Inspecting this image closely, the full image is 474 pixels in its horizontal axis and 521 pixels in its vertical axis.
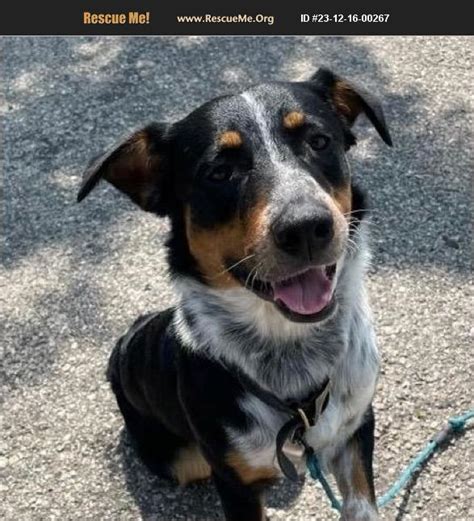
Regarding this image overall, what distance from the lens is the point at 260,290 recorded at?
8.82ft

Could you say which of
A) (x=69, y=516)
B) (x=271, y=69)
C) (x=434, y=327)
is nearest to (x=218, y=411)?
(x=69, y=516)

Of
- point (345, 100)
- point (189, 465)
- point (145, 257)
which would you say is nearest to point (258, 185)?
point (345, 100)

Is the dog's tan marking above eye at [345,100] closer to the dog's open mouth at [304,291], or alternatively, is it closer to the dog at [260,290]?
the dog at [260,290]

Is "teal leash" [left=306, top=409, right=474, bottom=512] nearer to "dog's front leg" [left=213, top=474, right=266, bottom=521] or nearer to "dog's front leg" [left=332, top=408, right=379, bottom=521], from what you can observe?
"dog's front leg" [left=332, top=408, right=379, bottom=521]

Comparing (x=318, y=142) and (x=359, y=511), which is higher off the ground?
(x=318, y=142)

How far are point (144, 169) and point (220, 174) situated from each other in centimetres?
32

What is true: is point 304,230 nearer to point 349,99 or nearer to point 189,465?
point 349,99

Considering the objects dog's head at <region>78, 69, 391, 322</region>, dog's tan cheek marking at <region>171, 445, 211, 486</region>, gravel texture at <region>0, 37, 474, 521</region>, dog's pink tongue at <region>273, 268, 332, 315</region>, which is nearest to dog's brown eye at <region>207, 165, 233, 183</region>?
dog's head at <region>78, 69, 391, 322</region>

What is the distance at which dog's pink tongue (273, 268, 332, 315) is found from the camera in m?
2.61

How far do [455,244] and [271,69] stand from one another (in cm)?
202

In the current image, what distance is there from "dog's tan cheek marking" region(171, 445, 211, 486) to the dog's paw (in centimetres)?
66

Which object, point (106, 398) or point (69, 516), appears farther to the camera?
point (106, 398)

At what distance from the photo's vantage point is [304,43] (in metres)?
5.87

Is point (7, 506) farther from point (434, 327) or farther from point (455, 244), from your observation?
point (455, 244)
